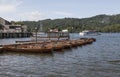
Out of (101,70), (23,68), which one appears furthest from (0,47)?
(101,70)

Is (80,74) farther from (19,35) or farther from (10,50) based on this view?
(19,35)

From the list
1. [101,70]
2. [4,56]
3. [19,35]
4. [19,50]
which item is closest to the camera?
[101,70]

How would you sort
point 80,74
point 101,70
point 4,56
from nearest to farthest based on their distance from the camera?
1. point 80,74
2. point 101,70
3. point 4,56

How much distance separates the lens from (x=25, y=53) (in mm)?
53188

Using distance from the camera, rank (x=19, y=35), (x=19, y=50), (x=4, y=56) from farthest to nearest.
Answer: (x=19, y=35), (x=19, y=50), (x=4, y=56)

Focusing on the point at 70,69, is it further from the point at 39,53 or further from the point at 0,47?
the point at 0,47

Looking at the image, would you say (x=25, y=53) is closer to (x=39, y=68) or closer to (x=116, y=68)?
(x=39, y=68)

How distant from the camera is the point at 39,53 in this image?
171ft

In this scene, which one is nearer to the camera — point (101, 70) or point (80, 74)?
point (80, 74)

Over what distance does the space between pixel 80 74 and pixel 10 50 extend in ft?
81.2

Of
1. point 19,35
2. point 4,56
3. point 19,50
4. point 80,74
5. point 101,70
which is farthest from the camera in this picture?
point 19,35

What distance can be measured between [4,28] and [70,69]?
12960 cm

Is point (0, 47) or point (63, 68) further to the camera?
point (0, 47)

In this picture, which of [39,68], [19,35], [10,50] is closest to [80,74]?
[39,68]
